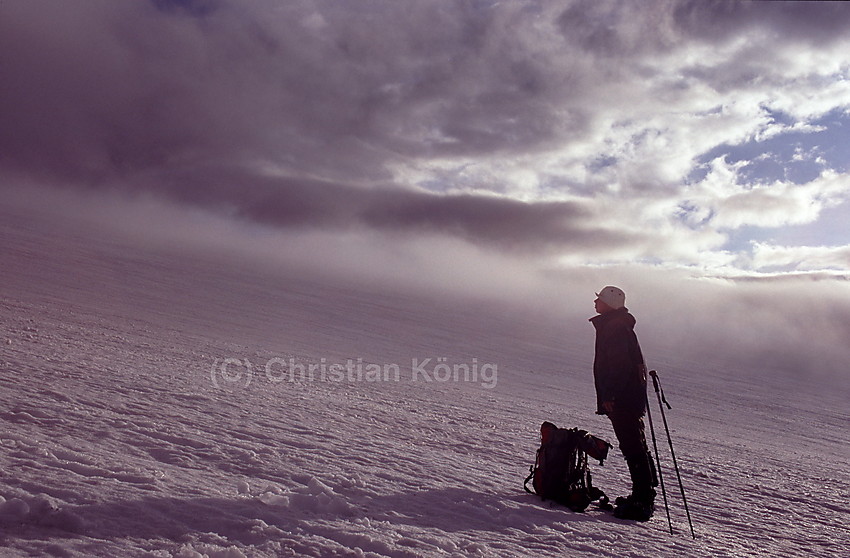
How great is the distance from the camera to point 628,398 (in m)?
5.25

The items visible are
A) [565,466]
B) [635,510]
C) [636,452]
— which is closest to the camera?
[635,510]

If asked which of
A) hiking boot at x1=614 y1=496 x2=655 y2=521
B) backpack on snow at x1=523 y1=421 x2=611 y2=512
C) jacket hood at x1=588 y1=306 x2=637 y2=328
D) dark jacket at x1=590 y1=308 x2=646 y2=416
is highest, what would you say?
jacket hood at x1=588 y1=306 x2=637 y2=328

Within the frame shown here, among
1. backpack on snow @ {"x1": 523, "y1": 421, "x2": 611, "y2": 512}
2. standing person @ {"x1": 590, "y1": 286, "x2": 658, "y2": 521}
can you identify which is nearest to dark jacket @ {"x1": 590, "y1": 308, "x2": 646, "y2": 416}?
standing person @ {"x1": 590, "y1": 286, "x2": 658, "y2": 521}

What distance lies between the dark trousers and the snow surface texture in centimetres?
33

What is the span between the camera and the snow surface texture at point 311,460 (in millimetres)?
3775

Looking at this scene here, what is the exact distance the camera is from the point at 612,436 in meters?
9.14

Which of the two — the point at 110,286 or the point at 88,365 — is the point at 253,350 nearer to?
the point at 88,365

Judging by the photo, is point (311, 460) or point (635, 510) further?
point (311, 460)

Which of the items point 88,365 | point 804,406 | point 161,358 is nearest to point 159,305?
point 161,358

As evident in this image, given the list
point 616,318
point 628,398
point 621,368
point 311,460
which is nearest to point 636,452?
point 628,398

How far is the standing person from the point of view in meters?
5.19

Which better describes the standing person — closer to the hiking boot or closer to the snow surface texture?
the hiking boot

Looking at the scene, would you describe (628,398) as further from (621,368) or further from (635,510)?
(635,510)

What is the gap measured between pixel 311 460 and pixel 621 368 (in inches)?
118
